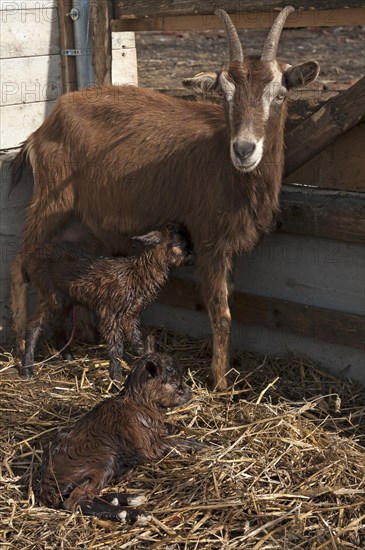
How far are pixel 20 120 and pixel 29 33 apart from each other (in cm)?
64

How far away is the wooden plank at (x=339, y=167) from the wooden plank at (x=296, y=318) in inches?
35.0

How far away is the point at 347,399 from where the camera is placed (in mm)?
5676

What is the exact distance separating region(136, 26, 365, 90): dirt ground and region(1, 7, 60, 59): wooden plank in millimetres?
3917

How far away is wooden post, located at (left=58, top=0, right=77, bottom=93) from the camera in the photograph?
23.0 feet

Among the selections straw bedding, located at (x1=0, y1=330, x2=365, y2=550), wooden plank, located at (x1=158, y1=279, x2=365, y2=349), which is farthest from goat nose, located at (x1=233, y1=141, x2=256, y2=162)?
straw bedding, located at (x1=0, y1=330, x2=365, y2=550)

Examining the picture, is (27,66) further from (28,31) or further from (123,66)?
(123,66)

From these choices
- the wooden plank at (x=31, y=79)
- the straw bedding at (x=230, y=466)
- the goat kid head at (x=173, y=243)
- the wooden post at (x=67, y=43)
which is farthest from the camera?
the wooden post at (x=67, y=43)

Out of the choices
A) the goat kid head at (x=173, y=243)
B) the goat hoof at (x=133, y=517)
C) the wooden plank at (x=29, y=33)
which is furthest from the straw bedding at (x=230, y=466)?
the wooden plank at (x=29, y=33)

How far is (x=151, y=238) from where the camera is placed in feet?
18.6

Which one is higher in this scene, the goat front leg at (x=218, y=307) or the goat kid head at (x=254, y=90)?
the goat kid head at (x=254, y=90)

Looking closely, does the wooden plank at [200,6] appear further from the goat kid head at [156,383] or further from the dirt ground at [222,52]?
the dirt ground at [222,52]

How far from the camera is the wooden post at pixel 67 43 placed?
7.00 metres

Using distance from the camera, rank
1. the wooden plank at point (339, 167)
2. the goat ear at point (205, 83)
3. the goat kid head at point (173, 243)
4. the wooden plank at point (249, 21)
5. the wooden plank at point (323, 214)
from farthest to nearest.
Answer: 1. the wooden plank at point (339, 167)
2. the wooden plank at point (249, 21)
3. the goat kid head at point (173, 243)
4. the wooden plank at point (323, 214)
5. the goat ear at point (205, 83)

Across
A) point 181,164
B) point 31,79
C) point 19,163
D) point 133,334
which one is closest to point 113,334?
point 133,334
